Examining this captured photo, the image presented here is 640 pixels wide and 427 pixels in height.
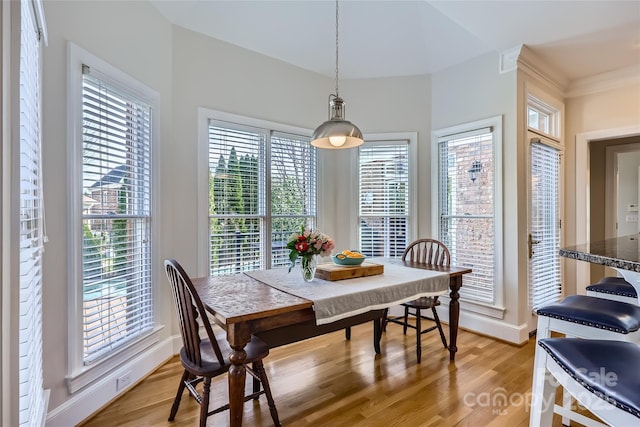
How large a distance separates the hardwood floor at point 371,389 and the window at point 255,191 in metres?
1.02

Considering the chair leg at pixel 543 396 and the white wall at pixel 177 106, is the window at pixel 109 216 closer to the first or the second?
the white wall at pixel 177 106

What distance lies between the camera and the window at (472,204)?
339cm

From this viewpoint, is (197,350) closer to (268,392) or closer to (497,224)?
(268,392)

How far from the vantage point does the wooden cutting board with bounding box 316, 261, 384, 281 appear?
2414mm

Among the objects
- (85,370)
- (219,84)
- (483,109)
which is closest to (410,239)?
(483,109)

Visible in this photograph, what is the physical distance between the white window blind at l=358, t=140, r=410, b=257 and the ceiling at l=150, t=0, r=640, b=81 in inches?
37.3

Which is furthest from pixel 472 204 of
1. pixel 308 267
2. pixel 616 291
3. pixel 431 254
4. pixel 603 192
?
pixel 603 192

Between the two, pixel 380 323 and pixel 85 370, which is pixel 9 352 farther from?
pixel 380 323

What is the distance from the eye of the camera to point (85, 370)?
6.76ft

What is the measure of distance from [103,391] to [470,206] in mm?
3634

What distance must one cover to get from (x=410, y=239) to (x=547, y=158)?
176cm

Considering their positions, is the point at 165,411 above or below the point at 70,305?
below

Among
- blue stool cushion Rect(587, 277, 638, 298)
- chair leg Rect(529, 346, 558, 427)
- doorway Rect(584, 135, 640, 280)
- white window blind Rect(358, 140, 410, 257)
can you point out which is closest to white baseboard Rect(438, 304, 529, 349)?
white window blind Rect(358, 140, 410, 257)

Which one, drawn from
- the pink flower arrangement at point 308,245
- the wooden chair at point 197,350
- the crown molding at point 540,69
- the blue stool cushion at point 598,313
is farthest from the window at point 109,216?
the crown molding at point 540,69
